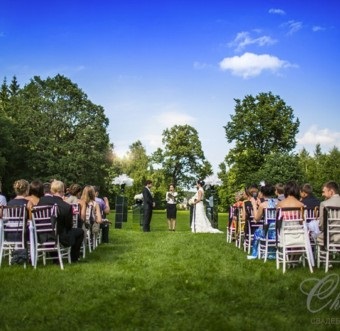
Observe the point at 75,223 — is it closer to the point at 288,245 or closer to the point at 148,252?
the point at 148,252

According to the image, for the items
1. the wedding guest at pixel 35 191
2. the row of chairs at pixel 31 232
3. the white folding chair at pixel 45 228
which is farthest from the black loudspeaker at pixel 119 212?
the white folding chair at pixel 45 228

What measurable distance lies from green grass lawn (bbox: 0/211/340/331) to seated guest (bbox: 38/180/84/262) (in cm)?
54

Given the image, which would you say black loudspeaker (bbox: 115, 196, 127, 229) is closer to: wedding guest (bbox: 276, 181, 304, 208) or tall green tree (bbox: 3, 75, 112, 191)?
wedding guest (bbox: 276, 181, 304, 208)

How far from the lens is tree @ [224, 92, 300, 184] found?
178ft

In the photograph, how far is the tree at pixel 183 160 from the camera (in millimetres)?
68188

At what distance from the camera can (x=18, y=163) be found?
154ft

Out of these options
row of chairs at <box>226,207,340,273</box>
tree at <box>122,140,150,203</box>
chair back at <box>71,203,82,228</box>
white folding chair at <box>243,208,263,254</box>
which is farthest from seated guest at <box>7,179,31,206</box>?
tree at <box>122,140,150,203</box>

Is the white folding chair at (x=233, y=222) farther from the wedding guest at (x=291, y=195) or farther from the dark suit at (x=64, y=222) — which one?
the dark suit at (x=64, y=222)

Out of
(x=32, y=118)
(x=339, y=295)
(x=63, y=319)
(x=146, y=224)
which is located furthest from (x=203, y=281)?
(x=32, y=118)

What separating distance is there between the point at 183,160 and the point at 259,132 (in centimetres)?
1619

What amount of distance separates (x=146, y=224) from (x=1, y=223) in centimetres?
1114

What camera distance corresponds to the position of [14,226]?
9.59 metres

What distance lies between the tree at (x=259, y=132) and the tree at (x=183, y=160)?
1167 centimetres

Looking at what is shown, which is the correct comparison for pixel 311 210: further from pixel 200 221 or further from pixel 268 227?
pixel 200 221
